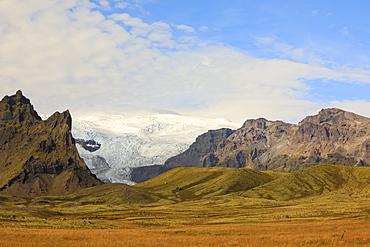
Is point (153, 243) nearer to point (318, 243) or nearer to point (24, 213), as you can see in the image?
point (318, 243)

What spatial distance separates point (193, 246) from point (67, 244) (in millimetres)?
15828

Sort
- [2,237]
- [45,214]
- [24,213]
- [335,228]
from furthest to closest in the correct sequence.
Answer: [45,214]
[24,213]
[335,228]
[2,237]

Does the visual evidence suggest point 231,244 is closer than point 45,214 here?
Yes

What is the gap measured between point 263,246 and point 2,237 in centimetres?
3511

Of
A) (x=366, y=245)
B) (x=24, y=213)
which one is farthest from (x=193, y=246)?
(x=24, y=213)

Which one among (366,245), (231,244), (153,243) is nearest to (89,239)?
(153,243)

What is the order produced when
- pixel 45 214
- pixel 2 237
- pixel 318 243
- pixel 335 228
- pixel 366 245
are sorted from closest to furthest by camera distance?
pixel 366 245, pixel 318 243, pixel 2 237, pixel 335 228, pixel 45 214

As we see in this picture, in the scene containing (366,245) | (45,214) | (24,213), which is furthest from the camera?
(45,214)

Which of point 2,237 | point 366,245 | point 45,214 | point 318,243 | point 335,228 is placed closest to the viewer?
point 366,245

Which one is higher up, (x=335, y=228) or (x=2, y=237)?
(x=2, y=237)

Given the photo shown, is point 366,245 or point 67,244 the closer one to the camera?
point 366,245

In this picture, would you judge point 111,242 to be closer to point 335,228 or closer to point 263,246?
A: point 263,246

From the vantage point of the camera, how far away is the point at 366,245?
166 ft

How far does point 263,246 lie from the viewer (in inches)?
2028
